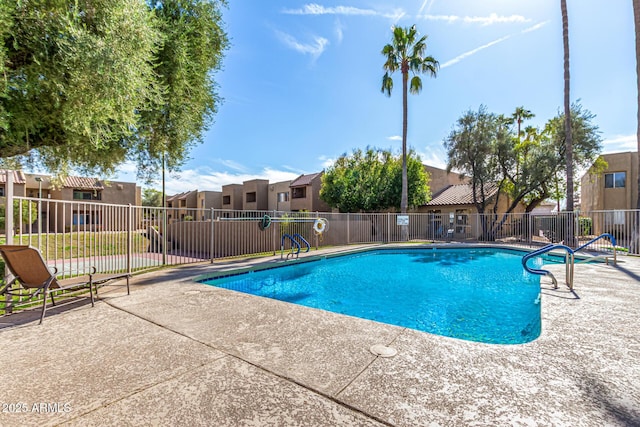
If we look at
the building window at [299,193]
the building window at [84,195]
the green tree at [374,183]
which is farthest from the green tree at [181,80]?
the building window at [84,195]

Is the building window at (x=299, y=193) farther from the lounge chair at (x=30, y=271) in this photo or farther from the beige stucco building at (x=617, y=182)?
the lounge chair at (x=30, y=271)

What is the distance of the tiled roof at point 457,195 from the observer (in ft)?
73.4

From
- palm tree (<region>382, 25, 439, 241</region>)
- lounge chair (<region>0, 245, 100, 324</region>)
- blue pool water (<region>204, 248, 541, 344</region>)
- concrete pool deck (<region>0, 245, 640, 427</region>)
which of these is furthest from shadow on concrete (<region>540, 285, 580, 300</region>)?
palm tree (<region>382, 25, 439, 241</region>)

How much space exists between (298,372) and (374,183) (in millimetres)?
21991

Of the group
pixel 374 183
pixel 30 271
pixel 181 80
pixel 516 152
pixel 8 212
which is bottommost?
pixel 30 271

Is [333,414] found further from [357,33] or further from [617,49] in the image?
[617,49]

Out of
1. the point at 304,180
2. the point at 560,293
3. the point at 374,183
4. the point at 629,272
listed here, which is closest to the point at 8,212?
the point at 560,293

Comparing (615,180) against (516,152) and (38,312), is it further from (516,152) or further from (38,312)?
(38,312)

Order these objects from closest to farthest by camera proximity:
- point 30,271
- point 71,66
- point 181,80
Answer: point 30,271
point 71,66
point 181,80

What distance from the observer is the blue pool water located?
17.6 feet

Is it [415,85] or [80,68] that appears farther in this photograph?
[415,85]

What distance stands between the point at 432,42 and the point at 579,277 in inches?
670

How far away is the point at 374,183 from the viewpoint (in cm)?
2372

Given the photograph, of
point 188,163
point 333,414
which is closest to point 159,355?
point 333,414
